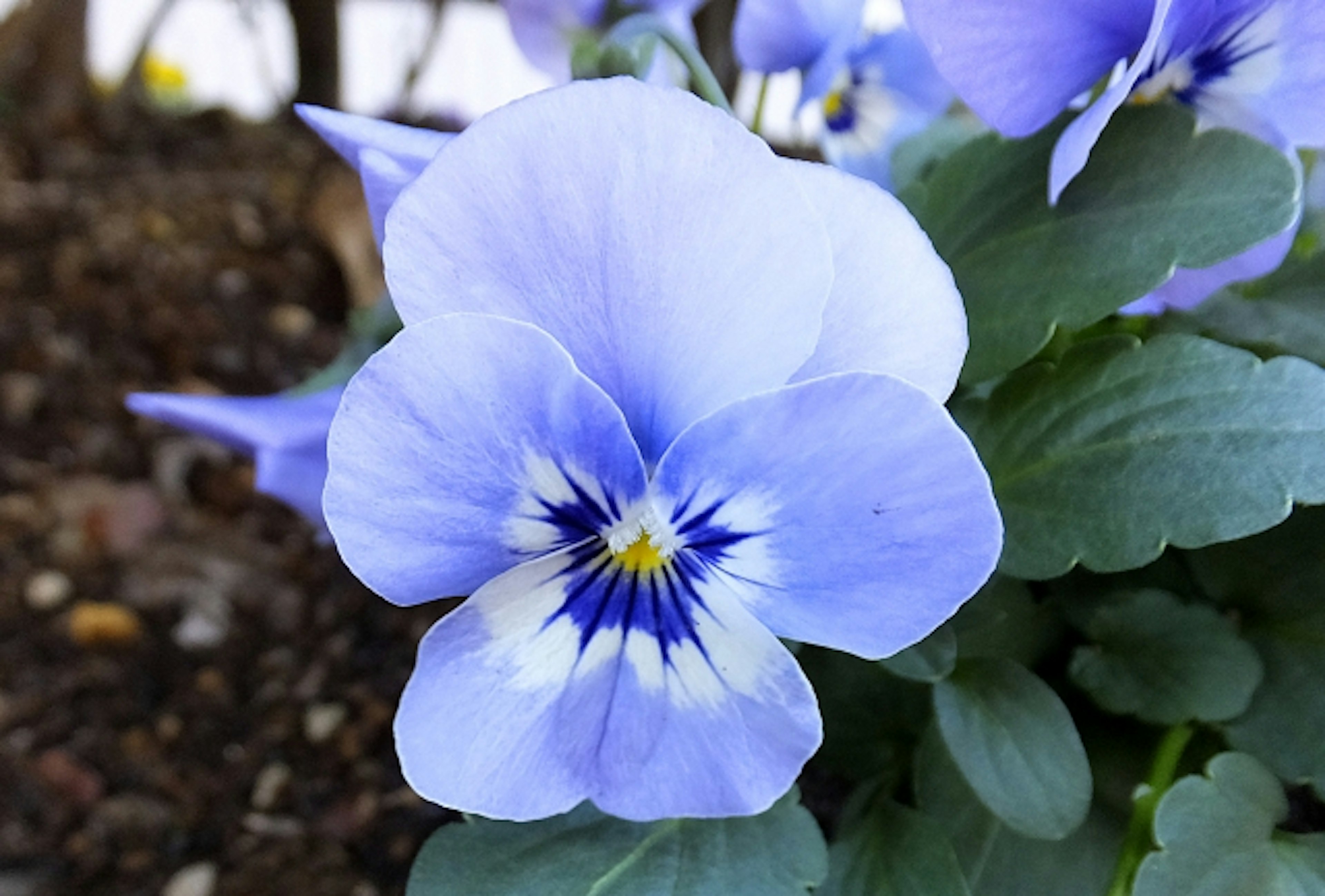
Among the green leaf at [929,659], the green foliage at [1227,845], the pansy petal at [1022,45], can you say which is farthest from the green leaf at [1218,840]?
the pansy petal at [1022,45]

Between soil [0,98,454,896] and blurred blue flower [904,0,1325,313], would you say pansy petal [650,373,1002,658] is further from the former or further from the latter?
soil [0,98,454,896]

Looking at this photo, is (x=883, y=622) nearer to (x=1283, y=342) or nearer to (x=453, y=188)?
(x=453, y=188)

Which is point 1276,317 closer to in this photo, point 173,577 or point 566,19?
point 566,19

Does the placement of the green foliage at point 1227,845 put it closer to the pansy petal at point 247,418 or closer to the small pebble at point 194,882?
the pansy petal at point 247,418

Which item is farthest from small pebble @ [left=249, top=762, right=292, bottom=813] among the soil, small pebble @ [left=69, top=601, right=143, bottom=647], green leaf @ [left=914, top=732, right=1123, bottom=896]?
green leaf @ [left=914, top=732, right=1123, bottom=896]

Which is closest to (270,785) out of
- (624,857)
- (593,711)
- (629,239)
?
(624,857)
